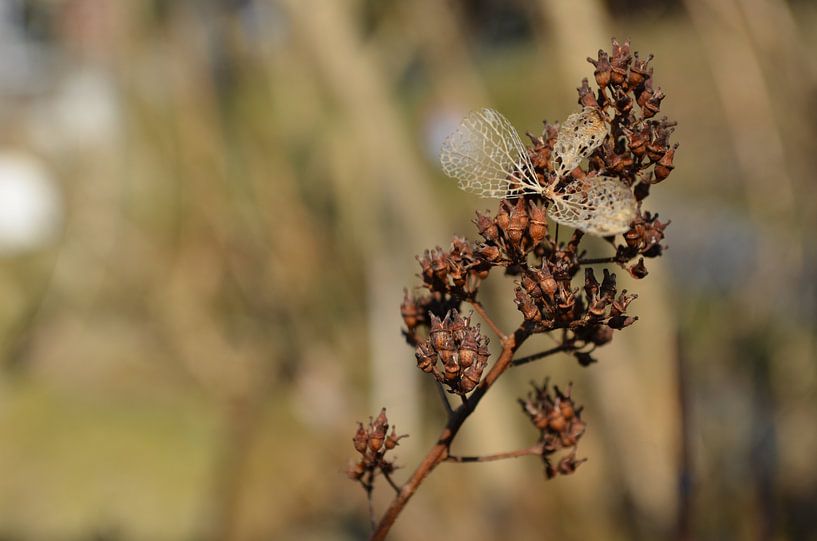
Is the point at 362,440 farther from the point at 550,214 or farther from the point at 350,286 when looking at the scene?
the point at 350,286

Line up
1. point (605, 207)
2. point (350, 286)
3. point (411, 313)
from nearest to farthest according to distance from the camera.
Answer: point (605, 207), point (411, 313), point (350, 286)

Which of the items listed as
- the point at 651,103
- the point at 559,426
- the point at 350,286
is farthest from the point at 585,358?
the point at 350,286

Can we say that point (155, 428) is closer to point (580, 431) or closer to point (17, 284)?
point (17, 284)

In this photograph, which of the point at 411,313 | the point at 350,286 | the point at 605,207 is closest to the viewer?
the point at 605,207

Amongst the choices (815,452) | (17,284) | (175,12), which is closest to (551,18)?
(815,452)

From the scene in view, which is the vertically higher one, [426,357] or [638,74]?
[638,74]

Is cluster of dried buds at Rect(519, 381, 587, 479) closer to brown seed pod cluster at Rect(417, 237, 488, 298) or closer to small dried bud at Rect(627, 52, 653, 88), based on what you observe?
brown seed pod cluster at Rect(417, 237, 488, 298)

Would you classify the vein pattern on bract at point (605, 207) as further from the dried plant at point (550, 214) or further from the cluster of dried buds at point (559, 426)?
the cluster of dried buds at point (559, 426)

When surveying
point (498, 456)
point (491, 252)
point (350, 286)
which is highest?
point (350, 286)
